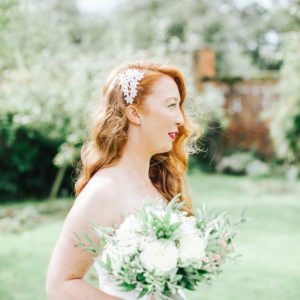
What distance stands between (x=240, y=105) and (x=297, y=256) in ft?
32.0

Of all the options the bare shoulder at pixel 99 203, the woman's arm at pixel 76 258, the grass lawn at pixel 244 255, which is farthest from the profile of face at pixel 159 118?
the grass lawn at pixel 244 255

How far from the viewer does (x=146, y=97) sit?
6.58 ft

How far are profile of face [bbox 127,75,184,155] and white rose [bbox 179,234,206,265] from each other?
0.61 meters

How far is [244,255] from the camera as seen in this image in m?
6.07

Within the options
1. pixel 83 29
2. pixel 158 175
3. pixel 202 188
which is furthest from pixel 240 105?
pixel 83 29

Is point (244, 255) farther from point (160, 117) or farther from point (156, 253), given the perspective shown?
point (156, 253)

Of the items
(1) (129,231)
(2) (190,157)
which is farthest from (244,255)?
(2) (190,157)

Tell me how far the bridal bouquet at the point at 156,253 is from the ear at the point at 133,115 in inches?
21.6

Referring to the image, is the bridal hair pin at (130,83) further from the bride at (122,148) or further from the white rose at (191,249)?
the white rose at (191,249)

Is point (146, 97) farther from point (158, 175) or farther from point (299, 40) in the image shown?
point (299, 40)

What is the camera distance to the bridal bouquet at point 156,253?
1439mm

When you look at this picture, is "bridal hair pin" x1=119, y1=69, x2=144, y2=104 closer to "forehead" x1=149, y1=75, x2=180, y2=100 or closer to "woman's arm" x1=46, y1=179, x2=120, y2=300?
"forehead" x1=149, y1=75, x2=180, y2=100

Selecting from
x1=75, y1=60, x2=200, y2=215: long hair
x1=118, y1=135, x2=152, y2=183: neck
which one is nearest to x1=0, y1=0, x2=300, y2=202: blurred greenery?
x1=75, y1=60, x2=200, y2=215: long hair

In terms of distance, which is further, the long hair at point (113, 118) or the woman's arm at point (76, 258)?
the long hair at point (113, 118)
